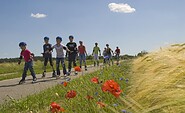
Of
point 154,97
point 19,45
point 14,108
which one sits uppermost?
point 19,45

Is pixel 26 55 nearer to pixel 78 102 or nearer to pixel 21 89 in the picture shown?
pixel 21 89

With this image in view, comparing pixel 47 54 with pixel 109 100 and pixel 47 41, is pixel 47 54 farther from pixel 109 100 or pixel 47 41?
pixel 109 100

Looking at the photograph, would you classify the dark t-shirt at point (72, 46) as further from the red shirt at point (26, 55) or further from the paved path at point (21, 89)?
the paved path at point (21, 89)

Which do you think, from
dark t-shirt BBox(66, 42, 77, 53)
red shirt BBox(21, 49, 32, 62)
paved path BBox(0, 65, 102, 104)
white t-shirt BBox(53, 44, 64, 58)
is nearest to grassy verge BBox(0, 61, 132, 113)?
paved path BBox(0, 65, 102, 104)

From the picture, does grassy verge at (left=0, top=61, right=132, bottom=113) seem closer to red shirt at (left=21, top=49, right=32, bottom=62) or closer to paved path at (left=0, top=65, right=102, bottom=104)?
paved path at (left=0, top=65, right=102, bottom=104)

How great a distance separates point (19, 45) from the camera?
42.2 ft

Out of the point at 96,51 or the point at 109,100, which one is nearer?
the point at 109,100

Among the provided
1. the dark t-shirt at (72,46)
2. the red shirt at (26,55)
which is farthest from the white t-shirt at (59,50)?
the red shirt at (26,55)

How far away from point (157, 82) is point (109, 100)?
1.28 m

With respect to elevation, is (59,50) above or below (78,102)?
above

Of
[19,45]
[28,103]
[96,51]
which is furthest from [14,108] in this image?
[96,51]

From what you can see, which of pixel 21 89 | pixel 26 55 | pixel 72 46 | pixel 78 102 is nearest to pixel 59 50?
pixel 72 46

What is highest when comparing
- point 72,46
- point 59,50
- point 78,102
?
point 72,46

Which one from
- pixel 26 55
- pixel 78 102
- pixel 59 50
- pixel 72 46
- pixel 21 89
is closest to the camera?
pixel 78 102
